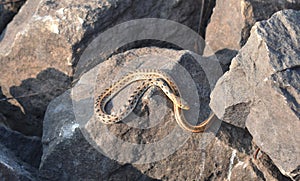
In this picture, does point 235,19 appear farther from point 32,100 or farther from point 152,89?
point 32,100

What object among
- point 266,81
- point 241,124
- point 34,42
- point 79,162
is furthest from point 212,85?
point 34,42

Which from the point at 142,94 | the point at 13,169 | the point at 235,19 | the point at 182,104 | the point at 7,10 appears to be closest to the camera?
the point at 13,169

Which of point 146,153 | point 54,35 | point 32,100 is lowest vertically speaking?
point 146,153

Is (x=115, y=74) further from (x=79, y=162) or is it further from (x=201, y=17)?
(x=201, y=17)

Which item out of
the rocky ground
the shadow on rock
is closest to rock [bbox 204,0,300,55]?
the rocky ground

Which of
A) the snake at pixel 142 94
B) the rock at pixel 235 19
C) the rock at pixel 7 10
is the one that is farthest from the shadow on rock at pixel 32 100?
the rock at pixel 235 19

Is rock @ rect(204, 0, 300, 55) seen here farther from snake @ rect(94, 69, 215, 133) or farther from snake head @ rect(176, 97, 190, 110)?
snake head @ rect(176, 97, 190, 110)

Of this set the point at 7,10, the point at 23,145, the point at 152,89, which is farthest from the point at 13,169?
the point at 7,10
